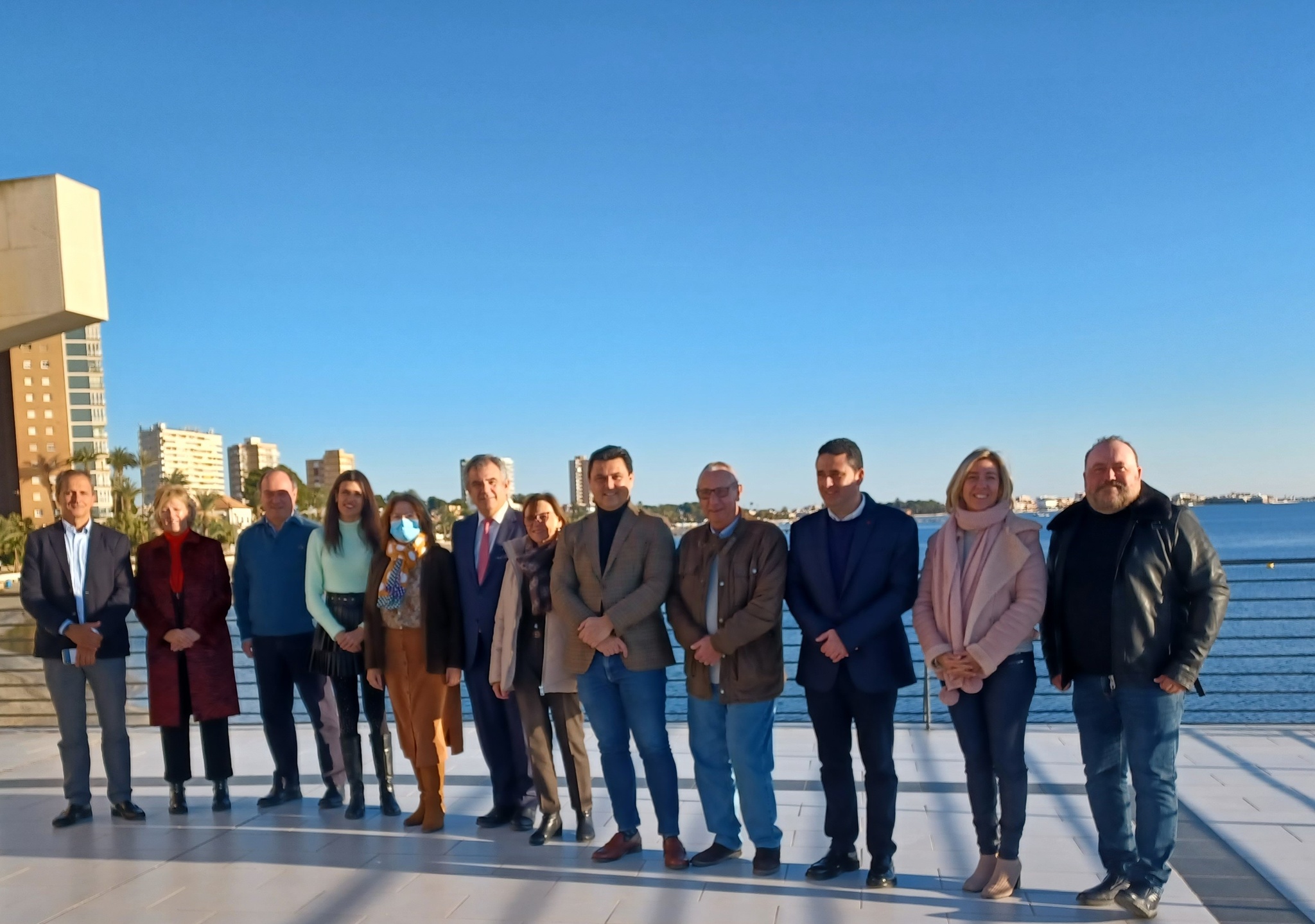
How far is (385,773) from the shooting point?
14.4ft

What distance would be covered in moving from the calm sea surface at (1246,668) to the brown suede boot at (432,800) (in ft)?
4.05

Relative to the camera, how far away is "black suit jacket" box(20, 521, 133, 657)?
438 cm

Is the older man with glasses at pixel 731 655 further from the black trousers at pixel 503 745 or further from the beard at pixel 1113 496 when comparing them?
the beard at pixel 1113 496

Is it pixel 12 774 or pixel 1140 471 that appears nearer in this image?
pixel 1140 471

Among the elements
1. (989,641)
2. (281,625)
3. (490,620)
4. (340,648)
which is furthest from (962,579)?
(281,625)

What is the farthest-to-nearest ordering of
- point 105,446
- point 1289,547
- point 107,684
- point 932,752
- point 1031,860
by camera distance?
point 105,446 < point 1289,547 < point 932,752 < point 107,684 < point 1031,860

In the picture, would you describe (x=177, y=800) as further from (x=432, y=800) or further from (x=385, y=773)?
(x=432, y=800)

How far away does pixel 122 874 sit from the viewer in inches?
147

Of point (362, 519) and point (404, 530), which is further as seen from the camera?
point (362, 519)

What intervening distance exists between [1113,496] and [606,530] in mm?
1788

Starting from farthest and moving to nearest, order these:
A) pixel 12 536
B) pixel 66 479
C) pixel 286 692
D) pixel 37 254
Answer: pixel 12 536
pixel 37 254
pixel 286 692
pixel 66 479

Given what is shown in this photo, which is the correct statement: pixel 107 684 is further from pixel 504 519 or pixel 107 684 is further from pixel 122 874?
pixel 504 519

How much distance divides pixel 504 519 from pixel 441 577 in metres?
0.37

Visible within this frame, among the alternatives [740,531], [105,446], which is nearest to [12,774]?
[740,531]
